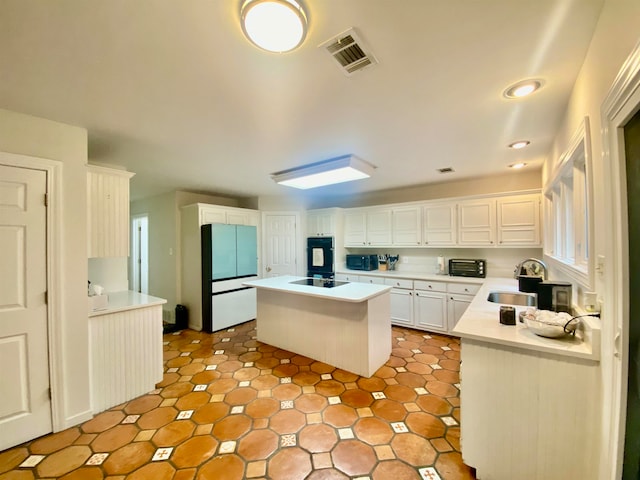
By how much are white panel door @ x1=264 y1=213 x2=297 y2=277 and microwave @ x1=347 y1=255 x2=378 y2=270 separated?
1.09 metres

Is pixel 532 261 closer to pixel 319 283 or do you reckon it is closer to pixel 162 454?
pixel 319 283

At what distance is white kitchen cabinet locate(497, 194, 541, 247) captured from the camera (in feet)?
11.3

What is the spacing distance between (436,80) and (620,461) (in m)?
1.99

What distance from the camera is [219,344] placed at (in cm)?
365

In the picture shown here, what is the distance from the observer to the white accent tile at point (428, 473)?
1.55 meters

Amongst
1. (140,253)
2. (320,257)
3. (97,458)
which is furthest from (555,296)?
(140,253)

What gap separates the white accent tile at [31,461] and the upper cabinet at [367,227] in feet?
14.3

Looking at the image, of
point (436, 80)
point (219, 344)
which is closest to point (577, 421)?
point (436, 80)

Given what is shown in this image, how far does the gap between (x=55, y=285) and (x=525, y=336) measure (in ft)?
10.7

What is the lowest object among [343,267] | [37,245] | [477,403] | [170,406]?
[170,406]

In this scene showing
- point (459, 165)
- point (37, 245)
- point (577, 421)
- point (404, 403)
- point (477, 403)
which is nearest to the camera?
point (577, 421)

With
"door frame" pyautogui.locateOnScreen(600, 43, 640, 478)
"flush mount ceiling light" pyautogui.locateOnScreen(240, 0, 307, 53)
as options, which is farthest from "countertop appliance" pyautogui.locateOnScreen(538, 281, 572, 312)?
"flush mount ceiling light" pyautogui.locateOnScreen(240, 0, 307, 53)

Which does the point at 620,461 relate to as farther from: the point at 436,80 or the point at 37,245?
the point at 37,245

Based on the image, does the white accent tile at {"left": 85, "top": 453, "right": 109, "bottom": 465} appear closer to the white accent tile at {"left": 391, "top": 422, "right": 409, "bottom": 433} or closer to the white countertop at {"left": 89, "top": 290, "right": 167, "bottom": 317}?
the white countertop at {"left": 89, "top": 290, "right": 167, "bottom": 317}
